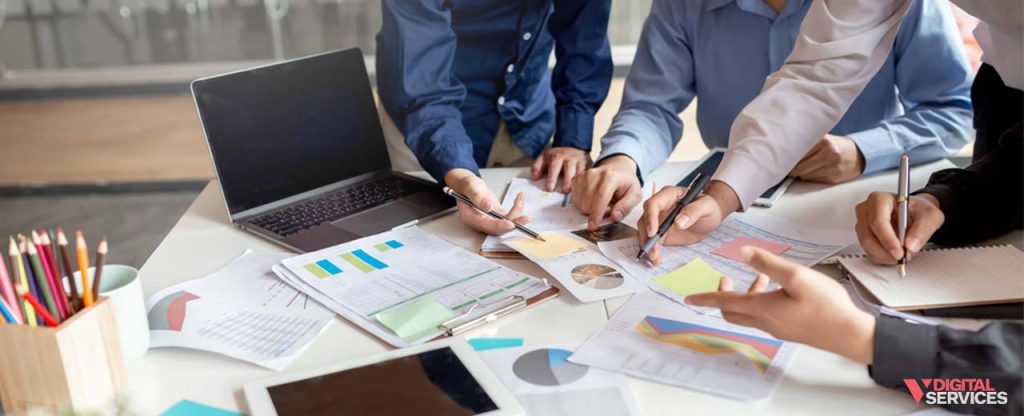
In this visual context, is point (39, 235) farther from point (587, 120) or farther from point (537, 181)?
point (587, 120)

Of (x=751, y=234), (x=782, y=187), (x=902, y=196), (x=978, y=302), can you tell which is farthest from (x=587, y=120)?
(x=978, y=302)

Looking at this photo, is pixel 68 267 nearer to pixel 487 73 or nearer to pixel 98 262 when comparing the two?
pixel 98 262

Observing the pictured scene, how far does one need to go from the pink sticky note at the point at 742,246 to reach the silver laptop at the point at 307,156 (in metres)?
0.45

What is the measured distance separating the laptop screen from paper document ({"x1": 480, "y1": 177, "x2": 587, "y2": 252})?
0.26 m

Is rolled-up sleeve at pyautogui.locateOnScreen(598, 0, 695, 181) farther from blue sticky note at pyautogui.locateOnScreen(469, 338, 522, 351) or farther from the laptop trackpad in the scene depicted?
blue sticky note at pyautogui.locateOnScreen(469, 338, 522, 351)

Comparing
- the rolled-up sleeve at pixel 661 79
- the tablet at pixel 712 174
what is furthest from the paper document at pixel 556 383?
the rolled-up sleeve at pixel 661 79

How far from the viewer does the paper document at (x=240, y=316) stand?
37.6 inches

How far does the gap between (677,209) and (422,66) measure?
706 millimetres

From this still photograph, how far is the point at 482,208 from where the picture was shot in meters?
1.28

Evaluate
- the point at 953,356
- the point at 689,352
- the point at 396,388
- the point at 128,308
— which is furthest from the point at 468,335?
the point at 953,356

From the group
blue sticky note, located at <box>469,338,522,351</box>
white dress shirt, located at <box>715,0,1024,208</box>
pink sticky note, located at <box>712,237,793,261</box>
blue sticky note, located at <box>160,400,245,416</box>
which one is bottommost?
blue sticky note, located at <box>160,400,245,416</box>

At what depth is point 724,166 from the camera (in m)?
1.30

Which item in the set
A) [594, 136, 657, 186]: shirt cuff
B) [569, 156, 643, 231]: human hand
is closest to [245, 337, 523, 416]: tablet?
[569, 156, 643, 231]: human hand

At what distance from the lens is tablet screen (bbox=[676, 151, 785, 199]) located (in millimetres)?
1399
